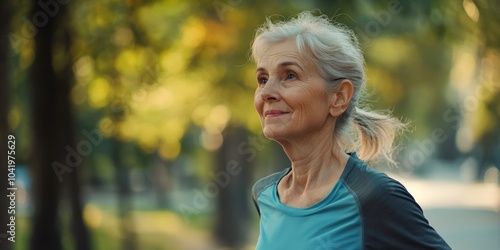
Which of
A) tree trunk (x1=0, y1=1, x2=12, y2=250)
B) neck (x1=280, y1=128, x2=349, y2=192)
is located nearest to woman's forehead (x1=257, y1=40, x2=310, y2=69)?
neck (x1=280, y1=128, x2=349, y2=192)

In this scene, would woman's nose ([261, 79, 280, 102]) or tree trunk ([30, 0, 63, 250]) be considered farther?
tree trunk ([30, 0, 63, 250])

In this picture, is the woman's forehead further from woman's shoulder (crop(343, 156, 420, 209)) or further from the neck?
woman's shoulder (crop(343, 156, 420, 209))

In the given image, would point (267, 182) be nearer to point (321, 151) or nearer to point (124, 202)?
point (321, 151)

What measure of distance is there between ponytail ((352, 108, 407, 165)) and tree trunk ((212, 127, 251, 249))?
50.5 feet

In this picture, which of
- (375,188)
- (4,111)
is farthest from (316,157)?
(4,111)

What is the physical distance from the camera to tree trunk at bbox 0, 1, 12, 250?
7.63 m

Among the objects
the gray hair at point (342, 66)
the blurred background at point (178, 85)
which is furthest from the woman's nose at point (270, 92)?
the blurred background at point (178, 85)

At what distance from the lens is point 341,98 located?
8.31 feet

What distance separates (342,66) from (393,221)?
50cm

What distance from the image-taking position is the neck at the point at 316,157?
2521 millimetres

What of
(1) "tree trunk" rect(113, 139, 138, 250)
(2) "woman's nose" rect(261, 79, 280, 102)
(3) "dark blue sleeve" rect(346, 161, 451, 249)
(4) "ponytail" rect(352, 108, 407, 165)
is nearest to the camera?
(3) "dark blue sleeve" rect(346, 161, 451, 249)

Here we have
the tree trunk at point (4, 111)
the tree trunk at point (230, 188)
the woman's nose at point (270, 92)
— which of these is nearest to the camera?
the woman's nose at point (270, 92)

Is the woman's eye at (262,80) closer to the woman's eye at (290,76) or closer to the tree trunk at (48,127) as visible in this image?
the woman's eye at (290,76)

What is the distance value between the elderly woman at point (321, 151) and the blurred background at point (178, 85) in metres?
1.77
